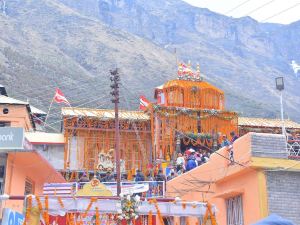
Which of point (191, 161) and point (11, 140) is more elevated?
point (11, 140)

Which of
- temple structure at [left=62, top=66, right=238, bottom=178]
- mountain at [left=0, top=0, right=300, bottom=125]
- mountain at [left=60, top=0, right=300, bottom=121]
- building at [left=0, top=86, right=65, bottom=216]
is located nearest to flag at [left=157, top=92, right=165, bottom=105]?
temple structure at [left=62, top=66, right=238, bottom=178]

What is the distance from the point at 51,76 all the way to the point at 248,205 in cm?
7540

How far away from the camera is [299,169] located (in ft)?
42.3

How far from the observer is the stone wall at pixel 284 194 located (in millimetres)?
12555

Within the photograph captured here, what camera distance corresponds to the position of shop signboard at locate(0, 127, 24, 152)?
53.2 feet

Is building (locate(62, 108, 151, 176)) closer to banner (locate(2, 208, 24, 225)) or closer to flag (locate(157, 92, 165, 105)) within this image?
flag (locate(157, 92, 165, 105))

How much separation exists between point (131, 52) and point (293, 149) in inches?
3888

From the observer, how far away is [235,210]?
1417 cm

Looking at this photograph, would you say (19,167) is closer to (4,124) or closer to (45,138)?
(4,124)

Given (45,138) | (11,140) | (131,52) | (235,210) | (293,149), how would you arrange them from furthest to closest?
(131,52) → (45,138) → (11,140) → (235,210) → (293,149)

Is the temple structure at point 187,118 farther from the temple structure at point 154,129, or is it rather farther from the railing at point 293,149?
the railing at point 293,149

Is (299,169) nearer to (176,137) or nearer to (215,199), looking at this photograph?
(215,199)

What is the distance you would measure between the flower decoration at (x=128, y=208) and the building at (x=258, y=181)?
2.99m

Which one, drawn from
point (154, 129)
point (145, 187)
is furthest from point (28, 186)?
point (154, 129)
